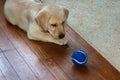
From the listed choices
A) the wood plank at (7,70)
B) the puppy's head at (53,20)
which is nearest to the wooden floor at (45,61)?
the wood plank at (7,70)

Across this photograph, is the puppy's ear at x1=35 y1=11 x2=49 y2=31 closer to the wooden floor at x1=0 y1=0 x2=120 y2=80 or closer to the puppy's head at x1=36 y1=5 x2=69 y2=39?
the puppy's head at x1=36 y1=5 x2=69 y2=39

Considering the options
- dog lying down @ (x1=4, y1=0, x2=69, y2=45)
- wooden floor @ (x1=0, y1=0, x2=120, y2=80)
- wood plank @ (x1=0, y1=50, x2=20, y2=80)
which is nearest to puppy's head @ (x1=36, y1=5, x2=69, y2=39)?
dog lying down @ (x1=4, y1=0, x2=69, y2=45)

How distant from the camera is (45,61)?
7.13 feet

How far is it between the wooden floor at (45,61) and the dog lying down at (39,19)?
79 mm

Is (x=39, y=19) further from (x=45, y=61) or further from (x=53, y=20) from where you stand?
(x=45, y=61)

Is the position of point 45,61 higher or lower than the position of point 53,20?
lower

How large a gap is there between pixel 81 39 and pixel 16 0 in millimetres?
771

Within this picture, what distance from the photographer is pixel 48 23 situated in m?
2.24

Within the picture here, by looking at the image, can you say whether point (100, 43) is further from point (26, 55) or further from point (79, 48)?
point (26, 55)

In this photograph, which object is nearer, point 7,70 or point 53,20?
point 7,70

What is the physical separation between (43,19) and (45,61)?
0.36m

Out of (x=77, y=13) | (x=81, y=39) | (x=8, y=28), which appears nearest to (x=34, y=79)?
(x=81, y=39)

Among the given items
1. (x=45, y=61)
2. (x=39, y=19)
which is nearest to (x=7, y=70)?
(x=45, y=61)

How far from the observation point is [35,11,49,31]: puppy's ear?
2.23 meters
